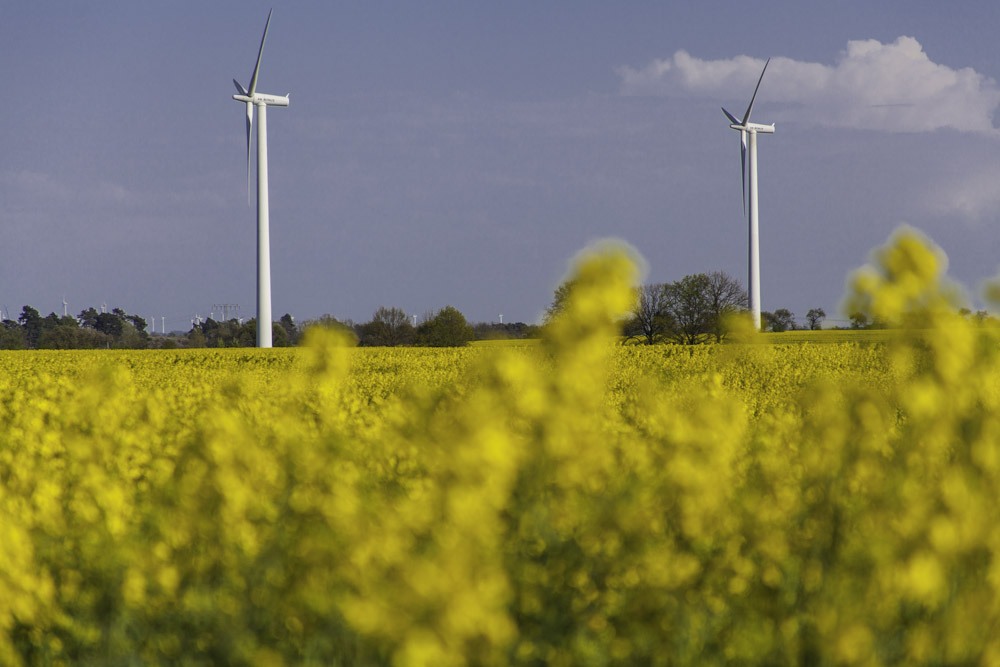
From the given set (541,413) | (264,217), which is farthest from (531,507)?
(264,217)

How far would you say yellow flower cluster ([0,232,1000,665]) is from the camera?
2604 mm

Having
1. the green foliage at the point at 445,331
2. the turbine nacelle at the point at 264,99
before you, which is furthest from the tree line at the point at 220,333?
the turbine nacelle at the point at 264,99

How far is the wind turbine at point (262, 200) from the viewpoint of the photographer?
39.2 m

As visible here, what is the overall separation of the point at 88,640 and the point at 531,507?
2247 millimetres

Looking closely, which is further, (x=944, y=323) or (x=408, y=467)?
(x=408, y=467)

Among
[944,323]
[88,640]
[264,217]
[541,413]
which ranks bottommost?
[88,640]

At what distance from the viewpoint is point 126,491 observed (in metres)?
4.98

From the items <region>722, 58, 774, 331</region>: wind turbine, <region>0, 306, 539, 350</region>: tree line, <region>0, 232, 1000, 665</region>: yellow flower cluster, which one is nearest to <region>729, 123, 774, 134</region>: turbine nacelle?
<region>722, 58, 774, 331</region>: wind turbine

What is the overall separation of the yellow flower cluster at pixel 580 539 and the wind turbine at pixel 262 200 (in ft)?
120

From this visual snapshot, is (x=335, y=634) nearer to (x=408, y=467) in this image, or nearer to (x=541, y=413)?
(x=541, y=413)

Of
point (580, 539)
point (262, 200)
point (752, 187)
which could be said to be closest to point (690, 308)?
point (752, 187)

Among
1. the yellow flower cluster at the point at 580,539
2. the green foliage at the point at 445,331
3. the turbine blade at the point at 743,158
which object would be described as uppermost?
the turbine blade at the point at 743,158

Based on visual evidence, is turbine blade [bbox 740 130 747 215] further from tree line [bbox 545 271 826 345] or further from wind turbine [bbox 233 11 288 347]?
wind turbine [bbox 233 11 288 347]

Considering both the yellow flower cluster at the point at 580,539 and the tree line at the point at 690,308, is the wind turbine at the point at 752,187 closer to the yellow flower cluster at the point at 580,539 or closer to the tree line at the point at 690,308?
the tree line at the point at 690,308
